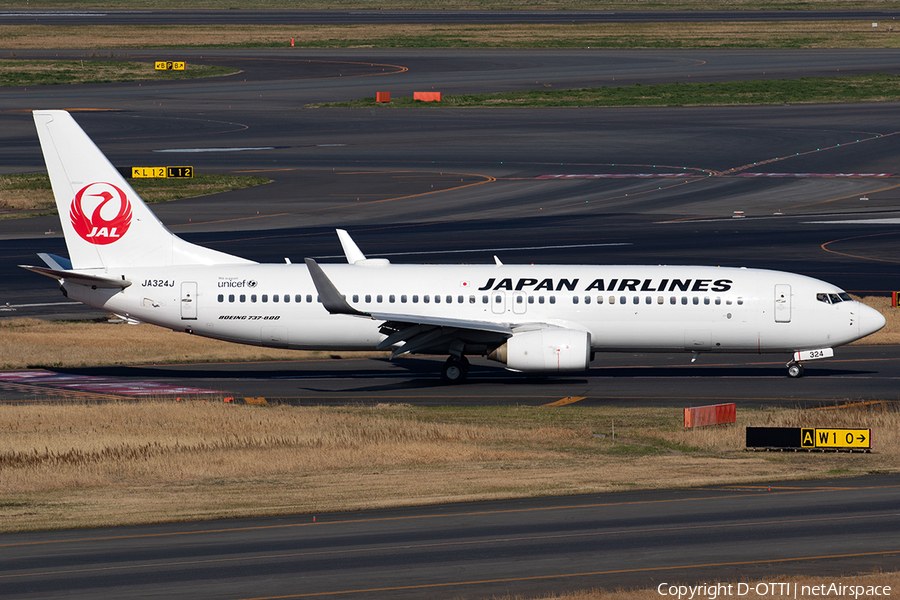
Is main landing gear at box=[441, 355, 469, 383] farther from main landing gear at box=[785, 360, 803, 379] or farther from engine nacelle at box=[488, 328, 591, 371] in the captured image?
main landing gear at box=[785, 360, 803, 379]

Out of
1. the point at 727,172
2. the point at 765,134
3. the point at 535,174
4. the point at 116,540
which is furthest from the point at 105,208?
the point at 765,134

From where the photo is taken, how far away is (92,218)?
1770 inches

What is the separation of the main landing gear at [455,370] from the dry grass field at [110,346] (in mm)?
6098

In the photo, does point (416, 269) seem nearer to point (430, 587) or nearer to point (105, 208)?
point (105, 208)

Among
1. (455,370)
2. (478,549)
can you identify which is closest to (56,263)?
(455,370)

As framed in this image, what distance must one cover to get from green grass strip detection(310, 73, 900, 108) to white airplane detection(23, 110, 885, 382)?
70.8 m

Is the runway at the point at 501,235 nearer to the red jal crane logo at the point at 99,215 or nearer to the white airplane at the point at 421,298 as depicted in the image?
A: the white airplane at the point at 421,298

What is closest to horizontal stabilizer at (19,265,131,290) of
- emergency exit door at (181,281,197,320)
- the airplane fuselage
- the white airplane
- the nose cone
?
the white airplane

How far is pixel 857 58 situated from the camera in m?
137

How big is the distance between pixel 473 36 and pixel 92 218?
123 m

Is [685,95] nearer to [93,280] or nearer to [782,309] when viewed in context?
[782,309]

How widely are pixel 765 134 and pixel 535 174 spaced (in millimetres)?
22380

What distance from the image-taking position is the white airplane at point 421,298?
43625mm

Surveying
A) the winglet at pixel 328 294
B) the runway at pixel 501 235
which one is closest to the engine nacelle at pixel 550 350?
the runway at pixel 501 235
